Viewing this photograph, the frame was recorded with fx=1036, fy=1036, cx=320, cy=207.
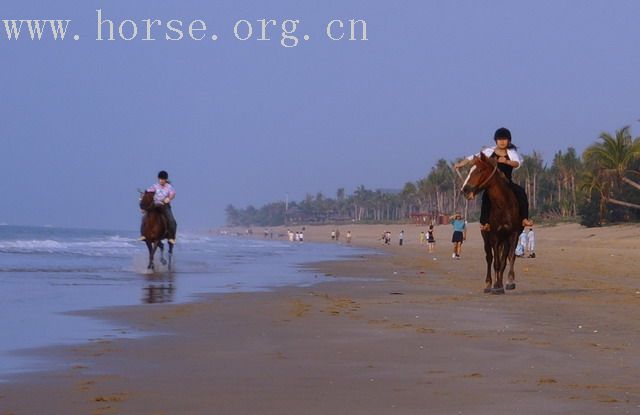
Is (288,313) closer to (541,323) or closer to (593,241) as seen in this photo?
(541,323)

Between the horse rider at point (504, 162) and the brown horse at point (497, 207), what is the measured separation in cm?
7

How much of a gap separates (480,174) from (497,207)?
58 centimetres

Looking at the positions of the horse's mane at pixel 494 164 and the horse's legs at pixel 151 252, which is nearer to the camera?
the horse's mane at pixel 494 164

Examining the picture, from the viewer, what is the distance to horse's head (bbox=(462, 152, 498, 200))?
13641 mm

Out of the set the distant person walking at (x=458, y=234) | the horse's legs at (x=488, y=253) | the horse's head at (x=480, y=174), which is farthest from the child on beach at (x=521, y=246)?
the horse's head at (x=480, y=174)

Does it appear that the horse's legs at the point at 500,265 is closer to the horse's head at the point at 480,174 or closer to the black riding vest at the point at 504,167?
the black riding vest at the point at 504,167

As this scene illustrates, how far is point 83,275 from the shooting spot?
805 inches

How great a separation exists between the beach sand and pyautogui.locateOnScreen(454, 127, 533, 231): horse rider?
3.82ft

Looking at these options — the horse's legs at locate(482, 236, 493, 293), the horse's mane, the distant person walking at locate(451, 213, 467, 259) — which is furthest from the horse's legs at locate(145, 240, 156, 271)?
the distant person walking at locate(451, 213, 467, 259)

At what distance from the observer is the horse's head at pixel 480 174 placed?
13.6 meters

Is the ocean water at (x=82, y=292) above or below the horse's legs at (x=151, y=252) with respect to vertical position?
below

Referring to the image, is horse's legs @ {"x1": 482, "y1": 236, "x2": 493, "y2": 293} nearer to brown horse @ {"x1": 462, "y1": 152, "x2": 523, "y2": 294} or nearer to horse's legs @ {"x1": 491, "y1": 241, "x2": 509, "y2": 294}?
brown horse @ {"x1": 462, "y1": 152, "x2": 523, "y2": 294}

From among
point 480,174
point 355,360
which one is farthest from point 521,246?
point 355,360

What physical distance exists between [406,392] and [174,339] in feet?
10.9
